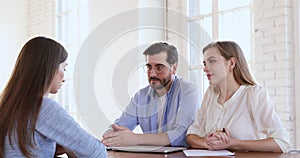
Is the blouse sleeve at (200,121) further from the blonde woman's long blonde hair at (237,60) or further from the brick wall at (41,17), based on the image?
the brick wall at (41,17)

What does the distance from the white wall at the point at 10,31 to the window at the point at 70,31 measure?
2.36 feet

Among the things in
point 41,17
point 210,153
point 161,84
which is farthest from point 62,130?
point 41,17

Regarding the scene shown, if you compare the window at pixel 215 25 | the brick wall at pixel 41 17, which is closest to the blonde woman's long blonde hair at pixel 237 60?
the window at pixel 215 25

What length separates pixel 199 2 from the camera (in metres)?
4.13

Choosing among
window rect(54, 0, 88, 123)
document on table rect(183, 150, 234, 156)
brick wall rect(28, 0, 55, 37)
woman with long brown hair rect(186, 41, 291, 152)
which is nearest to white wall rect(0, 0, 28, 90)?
brick wall rect(28, 0, 55, 37)

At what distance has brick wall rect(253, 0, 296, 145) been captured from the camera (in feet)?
9.86

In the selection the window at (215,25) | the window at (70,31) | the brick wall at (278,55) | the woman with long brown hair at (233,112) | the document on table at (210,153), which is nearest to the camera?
the document on table at (210,153)

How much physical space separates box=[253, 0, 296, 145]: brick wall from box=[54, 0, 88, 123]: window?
2.87 m

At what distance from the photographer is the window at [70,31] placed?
5705mm

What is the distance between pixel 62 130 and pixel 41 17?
5368mm

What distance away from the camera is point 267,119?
6.82ft

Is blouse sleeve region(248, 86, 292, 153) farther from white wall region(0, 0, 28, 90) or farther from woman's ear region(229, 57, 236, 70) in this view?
white wall region(0, 0, 28, 90)

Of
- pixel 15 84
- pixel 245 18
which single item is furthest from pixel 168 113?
pixel 245 18

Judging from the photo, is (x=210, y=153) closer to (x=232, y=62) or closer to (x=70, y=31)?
(x=232, y=62)
